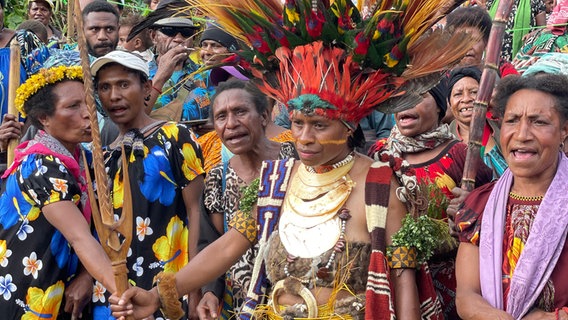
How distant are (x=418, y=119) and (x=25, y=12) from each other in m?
8.19

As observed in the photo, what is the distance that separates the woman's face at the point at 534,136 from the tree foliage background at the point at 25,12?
24.6ft

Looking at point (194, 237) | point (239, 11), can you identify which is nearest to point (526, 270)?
point (239, 11)

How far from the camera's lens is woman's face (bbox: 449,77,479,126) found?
6293 millimetres

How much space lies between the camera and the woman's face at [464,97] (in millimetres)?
6293

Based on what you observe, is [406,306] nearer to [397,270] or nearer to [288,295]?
[397,270]

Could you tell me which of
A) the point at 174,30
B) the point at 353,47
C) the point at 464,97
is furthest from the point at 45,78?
the point at 174,30

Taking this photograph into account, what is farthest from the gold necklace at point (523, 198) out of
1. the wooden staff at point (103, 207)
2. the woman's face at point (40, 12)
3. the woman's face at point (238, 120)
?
the woman's face at point (40, 12)

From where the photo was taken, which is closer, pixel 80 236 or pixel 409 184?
pixel 409 184

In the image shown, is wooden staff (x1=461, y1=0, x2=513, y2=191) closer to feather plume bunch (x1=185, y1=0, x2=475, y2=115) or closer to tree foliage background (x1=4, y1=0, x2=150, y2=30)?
feather plume bunch (x1=185, y1=0, x2=475, y2=115)

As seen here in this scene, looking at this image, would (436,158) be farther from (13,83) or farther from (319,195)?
(13,83)

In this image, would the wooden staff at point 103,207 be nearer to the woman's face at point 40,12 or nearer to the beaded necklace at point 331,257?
the beaded necklace at point 331,257

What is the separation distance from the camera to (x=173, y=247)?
596cm

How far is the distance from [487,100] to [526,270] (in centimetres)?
123

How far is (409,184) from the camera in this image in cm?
466
